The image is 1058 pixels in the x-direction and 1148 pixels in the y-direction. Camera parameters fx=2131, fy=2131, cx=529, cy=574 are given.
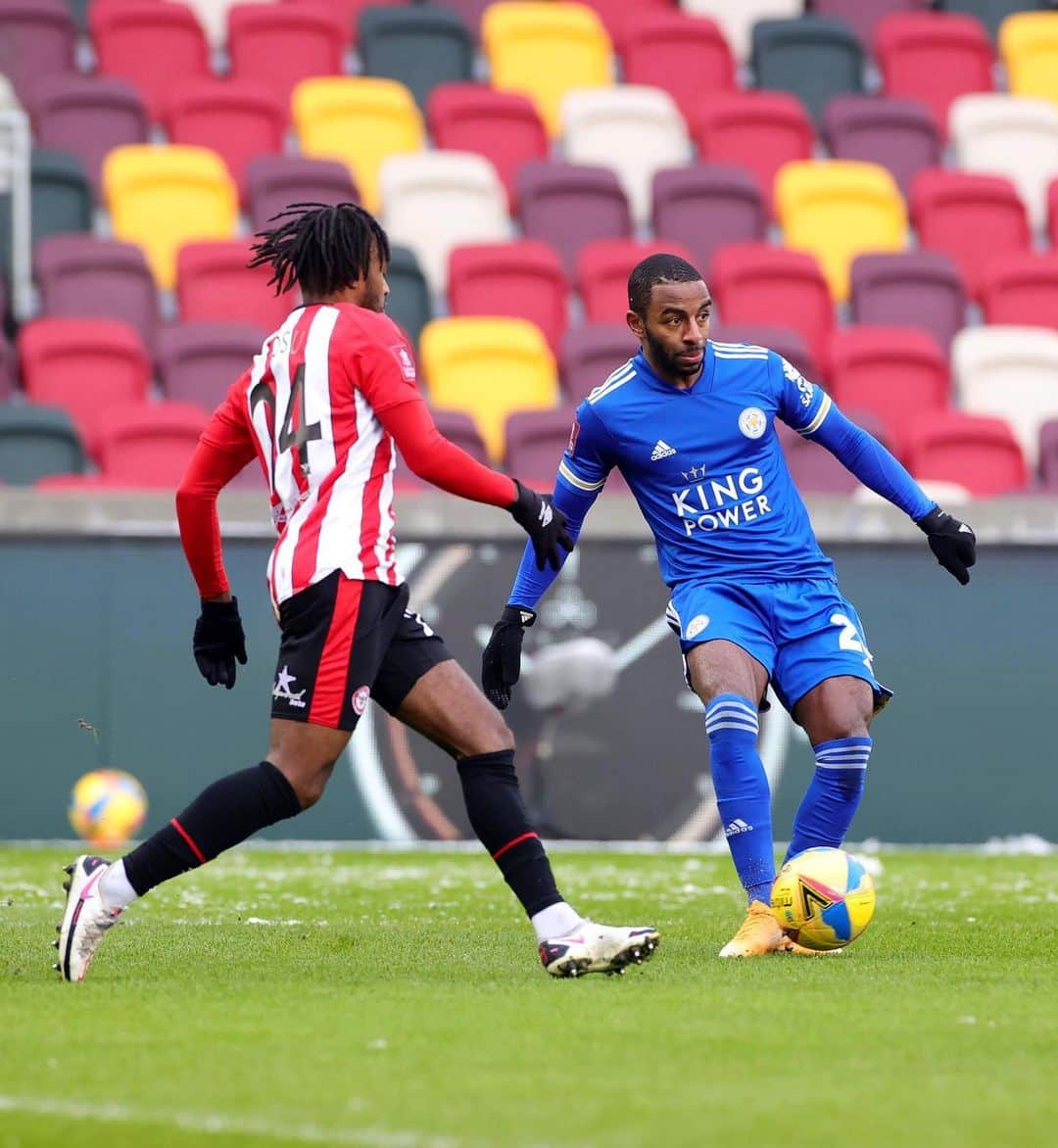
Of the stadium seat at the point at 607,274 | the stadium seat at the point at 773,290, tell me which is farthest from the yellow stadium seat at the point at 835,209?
the stadium seat at the point at 607,274

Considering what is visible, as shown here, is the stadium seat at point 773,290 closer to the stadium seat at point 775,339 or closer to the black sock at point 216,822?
the stadium seat at point 775,339

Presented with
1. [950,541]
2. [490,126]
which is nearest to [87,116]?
[490,126]

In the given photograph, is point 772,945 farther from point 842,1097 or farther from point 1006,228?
point 1006,228

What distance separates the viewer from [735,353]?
6844 millimetres

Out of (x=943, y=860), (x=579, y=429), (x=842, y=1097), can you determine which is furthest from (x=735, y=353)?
(x=943, y=860)

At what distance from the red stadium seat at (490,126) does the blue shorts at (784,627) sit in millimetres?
10481

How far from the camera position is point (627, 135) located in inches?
665

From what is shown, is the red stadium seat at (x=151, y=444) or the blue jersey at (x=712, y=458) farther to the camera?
the red stadium seat at (x=151, y=444)

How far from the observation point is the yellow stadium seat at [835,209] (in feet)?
54.2

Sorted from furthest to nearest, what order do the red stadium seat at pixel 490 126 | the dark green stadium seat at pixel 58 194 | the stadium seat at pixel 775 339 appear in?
the red stadium seat at pixel 490 126 < the dark green stadium seat at pixel 58 194 < the stadium seat at pixel 775 339

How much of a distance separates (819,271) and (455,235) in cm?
272

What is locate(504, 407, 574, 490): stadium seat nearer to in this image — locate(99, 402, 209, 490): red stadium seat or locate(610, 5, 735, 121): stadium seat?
locate(99, 402, 209, 490): red stadium seat

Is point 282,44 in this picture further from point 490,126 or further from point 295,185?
point 295,185

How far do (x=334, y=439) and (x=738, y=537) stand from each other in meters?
1.60
